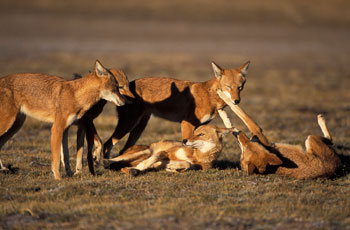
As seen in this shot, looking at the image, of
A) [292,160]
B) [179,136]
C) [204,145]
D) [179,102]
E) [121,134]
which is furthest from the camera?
[179,136]

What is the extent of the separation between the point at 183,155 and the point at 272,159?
1.76m

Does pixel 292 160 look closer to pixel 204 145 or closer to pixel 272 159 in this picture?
pixel 272 159

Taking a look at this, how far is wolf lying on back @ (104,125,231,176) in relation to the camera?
9.12 meters

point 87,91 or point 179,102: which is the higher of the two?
point 87,91

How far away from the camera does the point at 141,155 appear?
9.38 m

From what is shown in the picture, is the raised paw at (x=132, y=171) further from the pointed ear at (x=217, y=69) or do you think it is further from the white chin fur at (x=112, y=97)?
the pointed ear at (x=217, y=69)

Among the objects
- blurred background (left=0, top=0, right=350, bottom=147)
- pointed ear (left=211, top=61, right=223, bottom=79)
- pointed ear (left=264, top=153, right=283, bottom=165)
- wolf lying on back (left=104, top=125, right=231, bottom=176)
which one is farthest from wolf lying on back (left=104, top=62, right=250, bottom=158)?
blurred background (left=0, top=0, right=350, bottom=147)

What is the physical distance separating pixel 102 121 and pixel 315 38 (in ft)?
174

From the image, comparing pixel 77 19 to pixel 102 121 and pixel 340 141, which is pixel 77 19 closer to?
pixel 102 121

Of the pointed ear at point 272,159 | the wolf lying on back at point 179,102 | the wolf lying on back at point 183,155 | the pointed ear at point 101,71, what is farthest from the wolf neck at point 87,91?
the pointed ear at point 272,159

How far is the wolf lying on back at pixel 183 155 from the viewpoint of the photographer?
9.12m

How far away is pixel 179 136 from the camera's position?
13445 mm

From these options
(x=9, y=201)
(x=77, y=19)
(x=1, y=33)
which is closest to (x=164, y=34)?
(x=77, y=19)

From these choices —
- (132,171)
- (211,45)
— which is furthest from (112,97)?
(211,45)
